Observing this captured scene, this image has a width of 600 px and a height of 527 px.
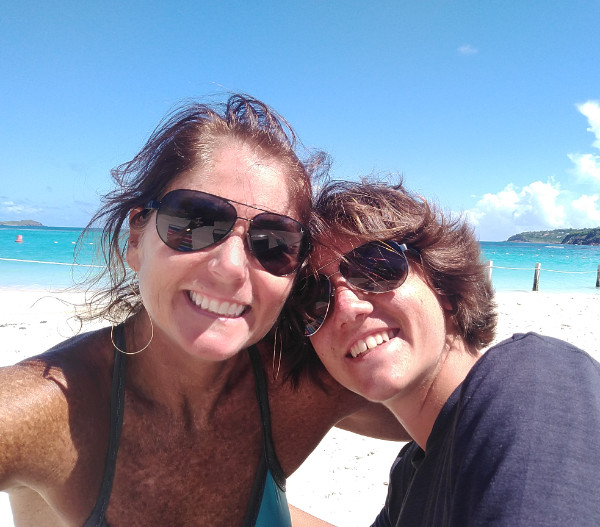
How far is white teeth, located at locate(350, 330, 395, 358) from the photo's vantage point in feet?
6.13

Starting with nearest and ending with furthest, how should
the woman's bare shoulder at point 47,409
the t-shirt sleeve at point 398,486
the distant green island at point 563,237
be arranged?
the woman's bare shoulder at point 47,409 → the t-shirt sleeve at point 398,486 → the distant green island at point 563,237

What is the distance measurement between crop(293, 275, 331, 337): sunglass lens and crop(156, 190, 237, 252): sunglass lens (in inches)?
20.0

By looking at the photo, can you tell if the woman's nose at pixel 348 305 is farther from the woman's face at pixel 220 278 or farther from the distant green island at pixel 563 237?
the distant green island at pixel 563 237

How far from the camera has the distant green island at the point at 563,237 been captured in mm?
106113

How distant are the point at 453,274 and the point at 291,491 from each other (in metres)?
2.57

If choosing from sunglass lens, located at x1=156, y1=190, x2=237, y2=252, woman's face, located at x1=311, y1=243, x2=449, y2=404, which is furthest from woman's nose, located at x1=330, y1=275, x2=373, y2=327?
sunglass lens, located at x1=156, y1=190, x2=237, y2=252

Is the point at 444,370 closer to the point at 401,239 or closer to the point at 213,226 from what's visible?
the point at 401,239

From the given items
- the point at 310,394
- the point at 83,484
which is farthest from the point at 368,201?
the point at 83,484

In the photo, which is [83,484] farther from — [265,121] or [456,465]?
[265,121]

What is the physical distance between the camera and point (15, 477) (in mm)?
1551

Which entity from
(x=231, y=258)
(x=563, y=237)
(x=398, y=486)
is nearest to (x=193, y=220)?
(x=231, y=258)

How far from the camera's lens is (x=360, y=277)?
197 cm

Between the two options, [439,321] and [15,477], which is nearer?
[15,477]

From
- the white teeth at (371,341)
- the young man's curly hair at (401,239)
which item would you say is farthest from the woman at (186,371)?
the white teeth at (371,341)
